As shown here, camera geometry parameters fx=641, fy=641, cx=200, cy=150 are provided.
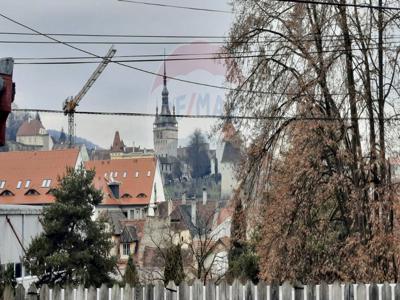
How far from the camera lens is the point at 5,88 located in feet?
13.8

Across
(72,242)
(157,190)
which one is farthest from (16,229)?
(157,190)

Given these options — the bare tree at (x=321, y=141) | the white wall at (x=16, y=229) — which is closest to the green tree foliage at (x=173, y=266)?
the bare tree at (x=321, y=141)

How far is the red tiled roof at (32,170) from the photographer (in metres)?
73.8

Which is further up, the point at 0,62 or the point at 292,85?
the point at 292,85

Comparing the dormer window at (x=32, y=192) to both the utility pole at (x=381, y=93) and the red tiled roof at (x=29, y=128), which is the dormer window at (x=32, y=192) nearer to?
the utility pole at (x=381, y=93)

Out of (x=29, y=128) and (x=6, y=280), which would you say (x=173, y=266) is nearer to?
(x=6, y=280)

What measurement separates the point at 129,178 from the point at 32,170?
47.0 ft

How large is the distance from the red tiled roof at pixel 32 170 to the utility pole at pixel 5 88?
→ 69344 mm

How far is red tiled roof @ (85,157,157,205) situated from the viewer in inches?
3278

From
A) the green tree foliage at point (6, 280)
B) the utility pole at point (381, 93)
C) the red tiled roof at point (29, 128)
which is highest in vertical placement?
the red tiled roof at point (29, 128)

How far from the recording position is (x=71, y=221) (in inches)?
1268

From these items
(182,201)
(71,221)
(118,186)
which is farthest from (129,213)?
(71,221)

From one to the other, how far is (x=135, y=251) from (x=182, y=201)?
889 inches

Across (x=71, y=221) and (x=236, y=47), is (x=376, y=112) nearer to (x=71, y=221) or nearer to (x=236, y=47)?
(x=236, y=47)
